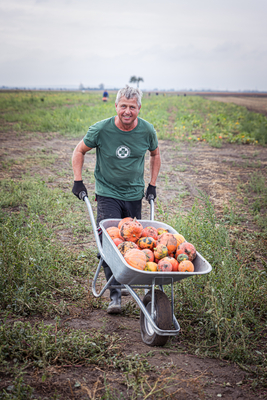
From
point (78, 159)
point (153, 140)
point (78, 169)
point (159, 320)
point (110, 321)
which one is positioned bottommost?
point (110, 321)

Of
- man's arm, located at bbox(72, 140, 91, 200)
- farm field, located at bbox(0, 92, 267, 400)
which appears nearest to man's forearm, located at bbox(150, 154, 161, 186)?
farm field, located at bbox(0, 92, 267, 400)

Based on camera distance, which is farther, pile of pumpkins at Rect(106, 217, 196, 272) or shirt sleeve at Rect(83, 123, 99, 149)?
shirt sleeve at Rect(83, 123, 99, 149)

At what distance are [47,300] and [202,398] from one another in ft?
5.64

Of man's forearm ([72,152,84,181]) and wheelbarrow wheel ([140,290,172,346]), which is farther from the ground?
man's forearm ([72,152,84,181])

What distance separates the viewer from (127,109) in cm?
314

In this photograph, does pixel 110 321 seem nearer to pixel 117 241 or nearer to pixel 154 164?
pixel 117 241

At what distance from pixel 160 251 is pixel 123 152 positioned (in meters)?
1.21

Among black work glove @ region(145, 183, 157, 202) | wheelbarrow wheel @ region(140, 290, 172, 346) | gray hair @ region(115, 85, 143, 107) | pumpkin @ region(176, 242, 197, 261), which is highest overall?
gray hair @ region(115, 85, 143, 107)

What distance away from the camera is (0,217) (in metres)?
4.84

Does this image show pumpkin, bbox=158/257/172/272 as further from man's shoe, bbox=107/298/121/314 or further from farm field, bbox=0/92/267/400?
man's shoe, bbox=107/298/121/314

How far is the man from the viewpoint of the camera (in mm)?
3334

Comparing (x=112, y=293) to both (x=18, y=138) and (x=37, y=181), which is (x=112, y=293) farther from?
(x=18, y=138)

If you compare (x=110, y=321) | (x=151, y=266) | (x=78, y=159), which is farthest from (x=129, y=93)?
(x=110, y=321)

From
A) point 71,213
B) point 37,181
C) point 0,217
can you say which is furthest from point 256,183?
point 0,217
